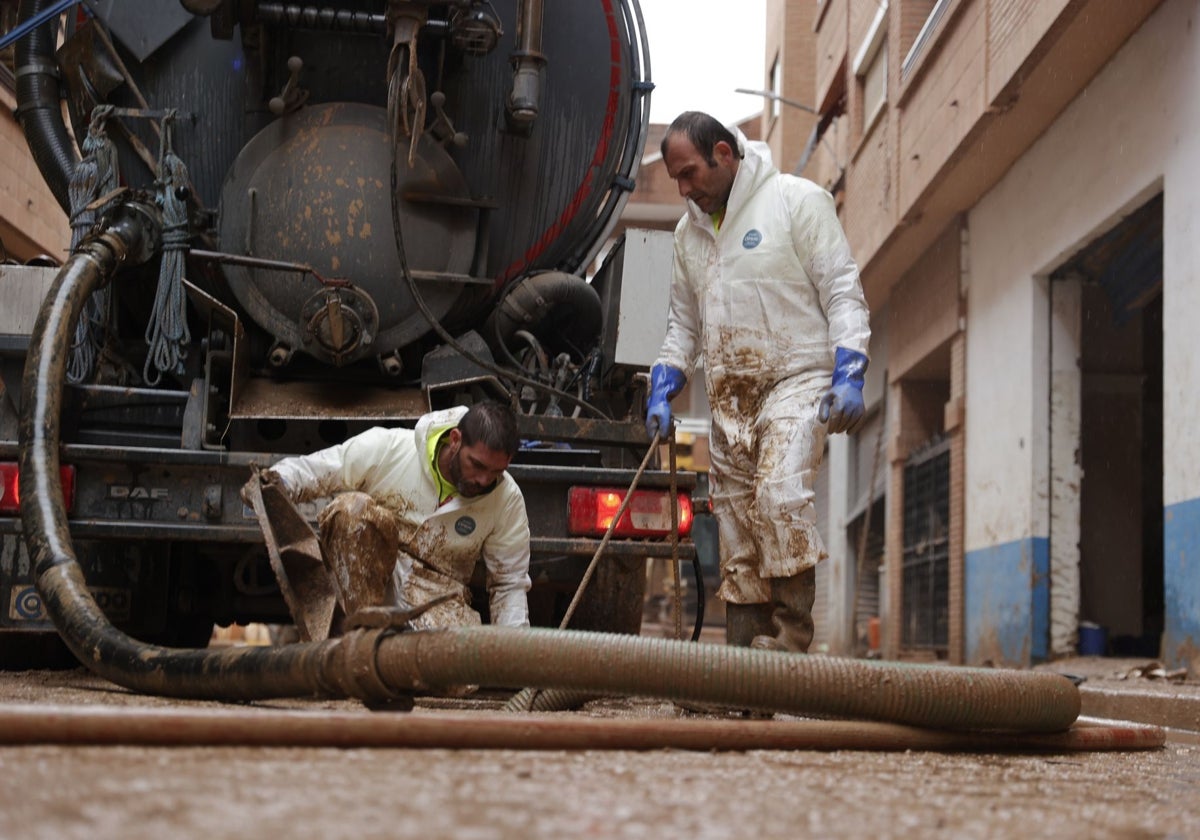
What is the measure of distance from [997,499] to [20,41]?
803cm

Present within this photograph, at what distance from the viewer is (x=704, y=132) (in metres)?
4.26

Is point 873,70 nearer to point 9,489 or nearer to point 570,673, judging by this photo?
point 9,489

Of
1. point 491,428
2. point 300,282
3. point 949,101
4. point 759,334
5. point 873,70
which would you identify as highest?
point 873,70

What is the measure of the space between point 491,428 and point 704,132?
1.08 meters

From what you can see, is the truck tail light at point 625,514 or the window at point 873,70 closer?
the truck tail light at point 625,514

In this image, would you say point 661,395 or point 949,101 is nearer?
point 661,395

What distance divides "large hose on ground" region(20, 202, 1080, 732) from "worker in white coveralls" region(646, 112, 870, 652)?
33.5 inches

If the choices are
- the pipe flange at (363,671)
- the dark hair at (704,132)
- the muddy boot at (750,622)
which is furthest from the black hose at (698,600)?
the pipe flange at (363,671)

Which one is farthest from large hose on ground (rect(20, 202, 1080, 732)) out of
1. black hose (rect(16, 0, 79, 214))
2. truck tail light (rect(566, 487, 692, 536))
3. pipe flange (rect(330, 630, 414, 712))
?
black hose (rect(16, 0, 79, 214))

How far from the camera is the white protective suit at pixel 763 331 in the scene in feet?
13.5

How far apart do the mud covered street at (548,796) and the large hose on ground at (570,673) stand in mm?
188

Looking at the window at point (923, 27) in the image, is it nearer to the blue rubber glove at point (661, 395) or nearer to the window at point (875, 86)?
the window at point (875, 86)

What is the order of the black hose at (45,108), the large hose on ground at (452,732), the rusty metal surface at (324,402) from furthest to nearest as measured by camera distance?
the black hose at (45,108)
the rusty metal surface at (324,402)
the large hose on ground at (452,732)

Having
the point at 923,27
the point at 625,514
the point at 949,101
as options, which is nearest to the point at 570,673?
the point at 625,514
